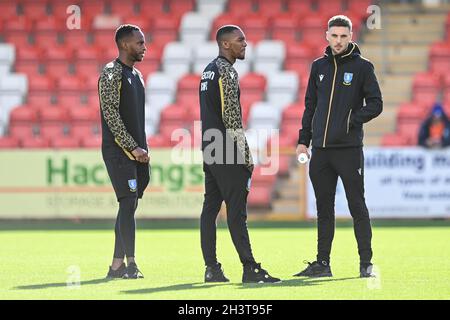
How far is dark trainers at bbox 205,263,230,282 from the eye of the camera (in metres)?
9.37

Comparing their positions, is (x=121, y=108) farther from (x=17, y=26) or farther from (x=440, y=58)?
(x=17, y=26)

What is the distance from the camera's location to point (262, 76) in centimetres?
2153

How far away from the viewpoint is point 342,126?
32.0 ft

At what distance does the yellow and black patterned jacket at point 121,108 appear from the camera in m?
9.67

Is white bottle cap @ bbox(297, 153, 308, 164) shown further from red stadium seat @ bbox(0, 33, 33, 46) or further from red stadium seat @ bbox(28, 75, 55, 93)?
red stadium seat @ bbox(0, 33, 33, 46)

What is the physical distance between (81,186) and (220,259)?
290 inches

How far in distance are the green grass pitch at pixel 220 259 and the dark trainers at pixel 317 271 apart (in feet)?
0.36

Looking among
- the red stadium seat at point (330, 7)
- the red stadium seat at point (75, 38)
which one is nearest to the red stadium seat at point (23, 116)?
the red stadium seat at point (75, 38)

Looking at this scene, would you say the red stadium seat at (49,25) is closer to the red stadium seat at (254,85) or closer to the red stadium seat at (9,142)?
the red stadium seat at (9,142)

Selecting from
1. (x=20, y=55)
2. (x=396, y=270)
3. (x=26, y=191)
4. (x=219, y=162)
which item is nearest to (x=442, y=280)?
(x=396, y=270)

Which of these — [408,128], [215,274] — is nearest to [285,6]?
[408,128]

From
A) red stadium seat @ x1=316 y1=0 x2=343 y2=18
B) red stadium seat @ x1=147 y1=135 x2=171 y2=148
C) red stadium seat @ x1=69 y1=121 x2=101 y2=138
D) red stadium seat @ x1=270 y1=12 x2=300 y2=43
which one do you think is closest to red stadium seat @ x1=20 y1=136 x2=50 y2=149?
red stadium seat @ x1=69 y1=121 x2=101 y2=138

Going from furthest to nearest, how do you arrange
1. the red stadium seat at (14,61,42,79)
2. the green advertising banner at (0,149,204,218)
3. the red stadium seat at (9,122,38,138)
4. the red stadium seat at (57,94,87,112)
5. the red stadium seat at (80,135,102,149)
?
the red stadium seat at (14,61,42,79)
the red stadium seat at (57,94,87,112)
the red stadium seat at (9,122,38,138)
the red stadium seat at (80,135,102,149)
the green advertising banner at (0,149,204,218)
